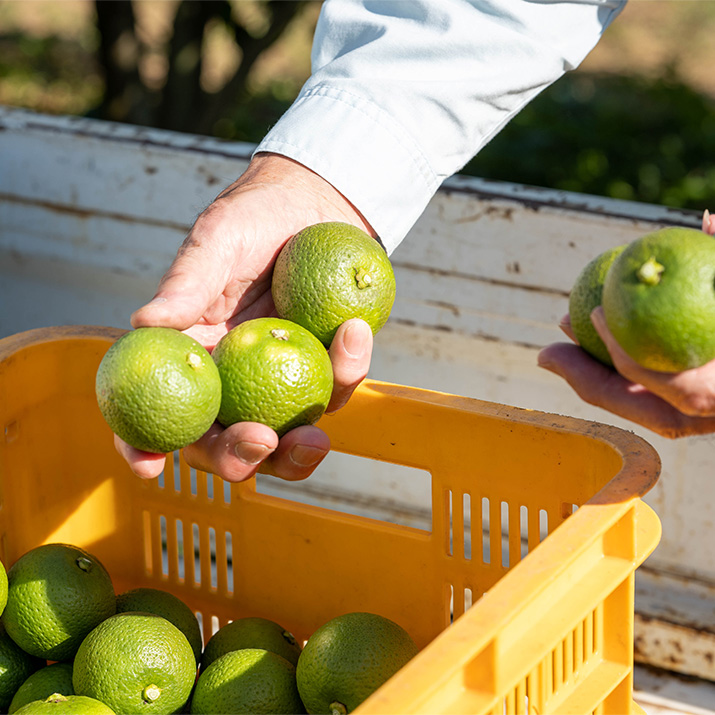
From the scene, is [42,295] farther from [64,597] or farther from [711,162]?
[711,162]

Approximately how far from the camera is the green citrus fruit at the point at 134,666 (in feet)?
5.09

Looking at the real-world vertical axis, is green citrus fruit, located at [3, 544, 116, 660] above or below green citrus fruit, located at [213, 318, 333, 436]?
below

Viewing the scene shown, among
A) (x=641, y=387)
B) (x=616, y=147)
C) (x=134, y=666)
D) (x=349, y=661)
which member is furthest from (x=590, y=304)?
(x=616, y=147)

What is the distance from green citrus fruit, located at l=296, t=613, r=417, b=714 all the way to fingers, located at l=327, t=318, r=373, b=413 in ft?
1.28

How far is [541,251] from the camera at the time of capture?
7.68 ft

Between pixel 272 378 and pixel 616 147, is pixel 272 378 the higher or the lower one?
the higher one

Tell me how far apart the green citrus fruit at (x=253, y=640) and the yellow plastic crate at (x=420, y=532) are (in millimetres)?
118

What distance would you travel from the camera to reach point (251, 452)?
1498mm

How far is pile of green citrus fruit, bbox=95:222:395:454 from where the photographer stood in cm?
144

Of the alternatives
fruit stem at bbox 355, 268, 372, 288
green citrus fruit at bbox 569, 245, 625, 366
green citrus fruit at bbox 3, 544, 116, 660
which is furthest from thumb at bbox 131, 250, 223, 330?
green citrus fruit at bbox 569, 245, 625, 366

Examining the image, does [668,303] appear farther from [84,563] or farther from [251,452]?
[84,563]

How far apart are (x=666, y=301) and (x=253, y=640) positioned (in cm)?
92

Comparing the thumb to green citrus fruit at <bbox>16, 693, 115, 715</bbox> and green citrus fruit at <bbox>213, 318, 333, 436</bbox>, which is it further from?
green citrus fruit at <bbox>16, 693, 115, 715</bbox>

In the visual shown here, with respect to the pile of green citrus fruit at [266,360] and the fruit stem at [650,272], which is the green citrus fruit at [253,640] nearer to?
the pile of green citrus fruit at [266,360]
